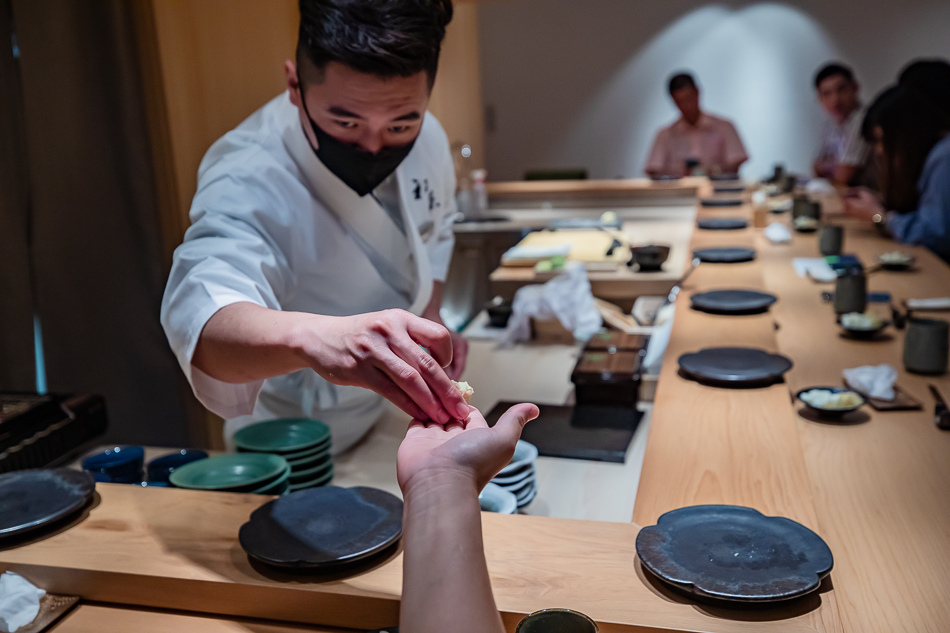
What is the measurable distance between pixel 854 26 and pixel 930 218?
17.4ft

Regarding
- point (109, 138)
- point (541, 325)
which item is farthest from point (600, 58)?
point (109, 138)

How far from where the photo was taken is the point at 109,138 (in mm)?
2039

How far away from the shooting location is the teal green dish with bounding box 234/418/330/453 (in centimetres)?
155

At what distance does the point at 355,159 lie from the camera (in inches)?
51.4

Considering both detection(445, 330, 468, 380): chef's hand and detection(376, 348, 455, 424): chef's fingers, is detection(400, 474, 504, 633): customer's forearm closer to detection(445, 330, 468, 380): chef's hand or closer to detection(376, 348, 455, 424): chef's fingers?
detection(376, 348, 455, 424): chef's fingers

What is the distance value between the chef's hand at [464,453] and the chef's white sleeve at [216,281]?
1.50ft

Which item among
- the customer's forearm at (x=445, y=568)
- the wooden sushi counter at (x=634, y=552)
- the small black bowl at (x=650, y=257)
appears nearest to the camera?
the customer's forearm at (x=445, y=568)

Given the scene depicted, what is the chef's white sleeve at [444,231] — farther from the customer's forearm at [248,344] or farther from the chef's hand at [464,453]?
the chef's hand at [464,453]

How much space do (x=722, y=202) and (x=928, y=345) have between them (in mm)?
2709

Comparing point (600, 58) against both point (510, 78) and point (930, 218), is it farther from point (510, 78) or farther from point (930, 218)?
point (930, 218)

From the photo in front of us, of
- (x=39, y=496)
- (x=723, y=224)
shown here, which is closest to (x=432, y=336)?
(x=39, y=496)

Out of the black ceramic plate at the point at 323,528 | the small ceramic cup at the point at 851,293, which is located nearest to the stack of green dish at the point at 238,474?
the black ceramic plate at the point at 323,528

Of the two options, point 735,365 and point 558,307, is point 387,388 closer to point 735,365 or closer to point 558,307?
point 735,365

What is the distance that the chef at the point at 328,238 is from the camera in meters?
0.94
